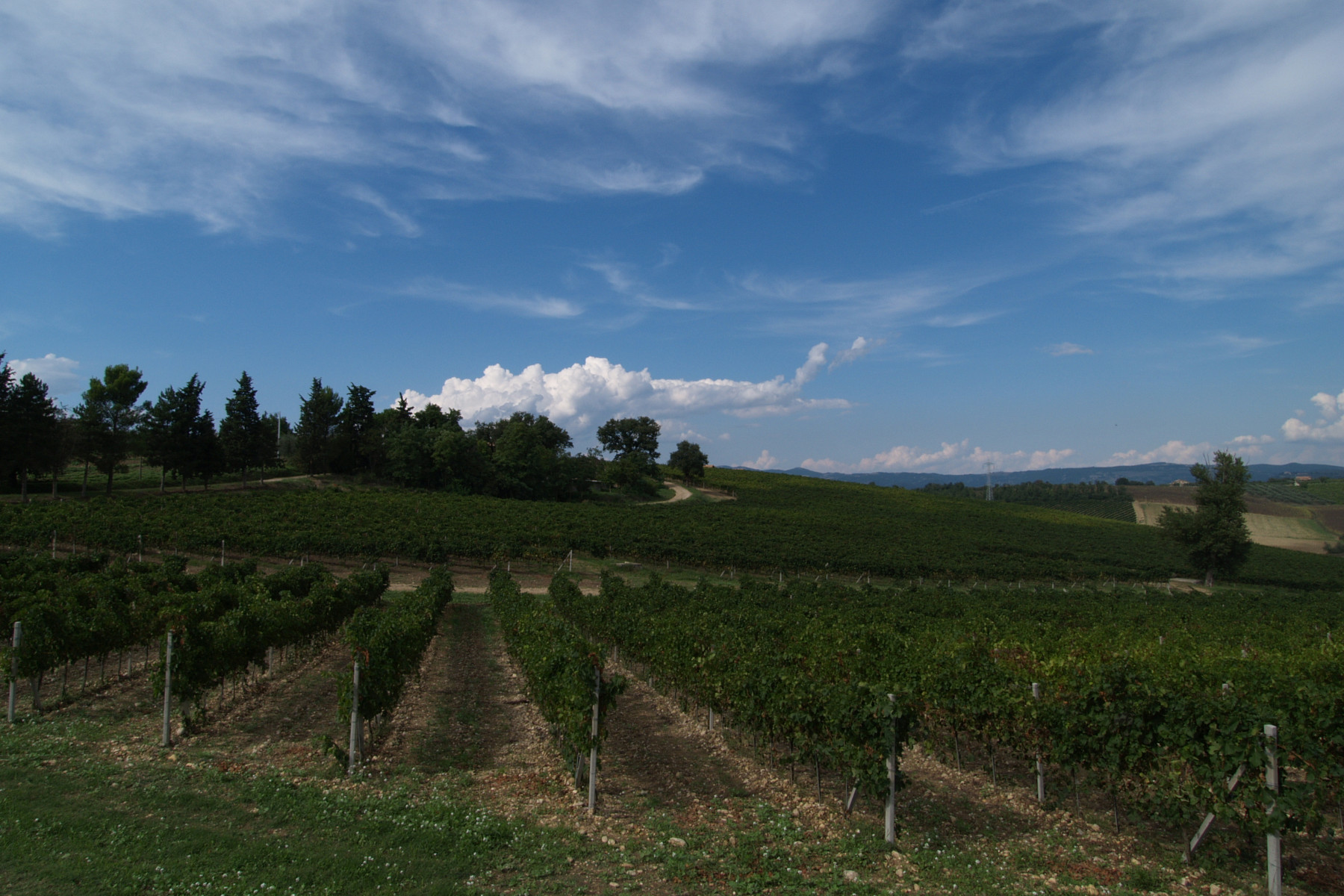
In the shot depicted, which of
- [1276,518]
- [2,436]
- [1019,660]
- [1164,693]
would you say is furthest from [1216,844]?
[1276,518]

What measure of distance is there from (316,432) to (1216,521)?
84.3m

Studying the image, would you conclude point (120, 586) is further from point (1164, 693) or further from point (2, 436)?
point (2, 436)

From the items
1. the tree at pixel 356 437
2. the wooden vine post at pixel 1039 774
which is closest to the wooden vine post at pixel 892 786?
the wooden vine post at pixel 1039 774

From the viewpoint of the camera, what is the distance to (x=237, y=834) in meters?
7.09

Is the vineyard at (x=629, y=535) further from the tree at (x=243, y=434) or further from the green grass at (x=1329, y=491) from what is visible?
the green grass at (x=1329, y=491)

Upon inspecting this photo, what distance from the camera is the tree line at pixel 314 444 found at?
153ft

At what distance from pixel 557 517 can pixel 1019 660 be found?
44.1 meters

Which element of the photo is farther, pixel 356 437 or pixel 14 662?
pixel 356 437

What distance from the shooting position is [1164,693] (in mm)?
7543

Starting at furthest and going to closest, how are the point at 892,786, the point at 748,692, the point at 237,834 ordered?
the point at 748,692, the point at 892,786, the point at 237,834

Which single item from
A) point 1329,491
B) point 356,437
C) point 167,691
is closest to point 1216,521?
point 167,691

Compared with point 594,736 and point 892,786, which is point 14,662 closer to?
point 594,736

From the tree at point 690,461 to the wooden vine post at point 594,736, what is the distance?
315 feet

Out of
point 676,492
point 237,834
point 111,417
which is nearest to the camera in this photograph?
point 237,834
